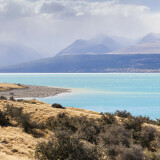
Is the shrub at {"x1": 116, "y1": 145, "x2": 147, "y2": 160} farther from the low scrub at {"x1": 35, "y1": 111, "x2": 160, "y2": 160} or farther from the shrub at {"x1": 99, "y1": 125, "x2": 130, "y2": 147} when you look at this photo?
the shrub at {"x1": 99, "y1": 125, "x2": 130, "y2": 147}

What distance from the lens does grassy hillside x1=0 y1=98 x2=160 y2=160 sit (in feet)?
26.1

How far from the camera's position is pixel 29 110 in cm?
1794

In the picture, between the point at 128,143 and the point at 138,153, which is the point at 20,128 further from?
the point at 138,153

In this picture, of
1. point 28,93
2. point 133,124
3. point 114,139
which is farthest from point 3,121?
point 28,93

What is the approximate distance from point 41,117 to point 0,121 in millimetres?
3071

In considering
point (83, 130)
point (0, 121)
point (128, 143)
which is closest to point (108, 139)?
point (128, 143)

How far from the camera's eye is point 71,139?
816cm

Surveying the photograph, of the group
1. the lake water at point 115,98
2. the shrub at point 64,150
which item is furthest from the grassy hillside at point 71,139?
the lake water at point 115,98

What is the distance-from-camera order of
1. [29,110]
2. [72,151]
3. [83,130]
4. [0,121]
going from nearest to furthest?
1. [72,151]
2. [83,130]
3. [0,121]
4. [29,110]

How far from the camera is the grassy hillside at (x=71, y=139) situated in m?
7.95

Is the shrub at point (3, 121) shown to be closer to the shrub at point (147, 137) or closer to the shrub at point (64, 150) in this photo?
the shrub at point (64, 150)

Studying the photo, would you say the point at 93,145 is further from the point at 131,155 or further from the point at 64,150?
the point at 64,150

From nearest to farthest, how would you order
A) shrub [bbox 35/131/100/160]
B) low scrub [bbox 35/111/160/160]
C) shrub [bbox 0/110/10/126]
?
shrub [bbox 35/131/100/160] → low scrub [bbox 35/111/160/160] → shrub [bbox 0/110/10/126]

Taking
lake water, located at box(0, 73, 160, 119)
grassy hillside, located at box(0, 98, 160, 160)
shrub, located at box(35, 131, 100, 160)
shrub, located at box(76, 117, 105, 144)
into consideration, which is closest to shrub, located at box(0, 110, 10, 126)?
grassy hillside, located at box(0, 98, 160, 160)
